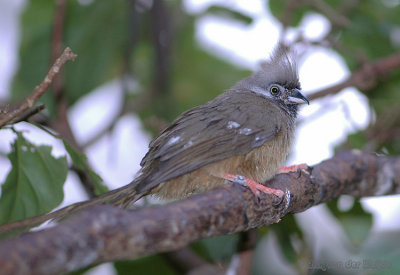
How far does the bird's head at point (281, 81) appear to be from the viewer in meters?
3.78

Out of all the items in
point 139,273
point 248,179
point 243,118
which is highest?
point 243,118

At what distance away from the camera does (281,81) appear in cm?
383

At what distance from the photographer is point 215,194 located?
7.04 feet

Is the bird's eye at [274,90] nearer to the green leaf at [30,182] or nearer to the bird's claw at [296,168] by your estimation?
the bird's claw at [296,168]

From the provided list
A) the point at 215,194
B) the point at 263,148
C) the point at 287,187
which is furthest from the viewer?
the point at 263,148

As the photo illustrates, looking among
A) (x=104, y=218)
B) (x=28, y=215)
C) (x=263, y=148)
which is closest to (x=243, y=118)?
(x=263, y=148)

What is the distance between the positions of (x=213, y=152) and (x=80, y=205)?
83 cm

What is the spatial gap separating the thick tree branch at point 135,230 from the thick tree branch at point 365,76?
5.23 feet

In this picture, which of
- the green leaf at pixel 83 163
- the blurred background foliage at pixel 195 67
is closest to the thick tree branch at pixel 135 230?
the green leaf at pixel 83 163

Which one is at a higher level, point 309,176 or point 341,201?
point 309,176

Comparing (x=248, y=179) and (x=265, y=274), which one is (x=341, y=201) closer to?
(x=265, y=274)

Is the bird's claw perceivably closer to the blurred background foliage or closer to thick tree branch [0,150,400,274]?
thick tree branch [0,150,400,274]

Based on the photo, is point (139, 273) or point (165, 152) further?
point (139, 273)

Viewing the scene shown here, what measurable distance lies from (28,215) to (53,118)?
72.7 inches
